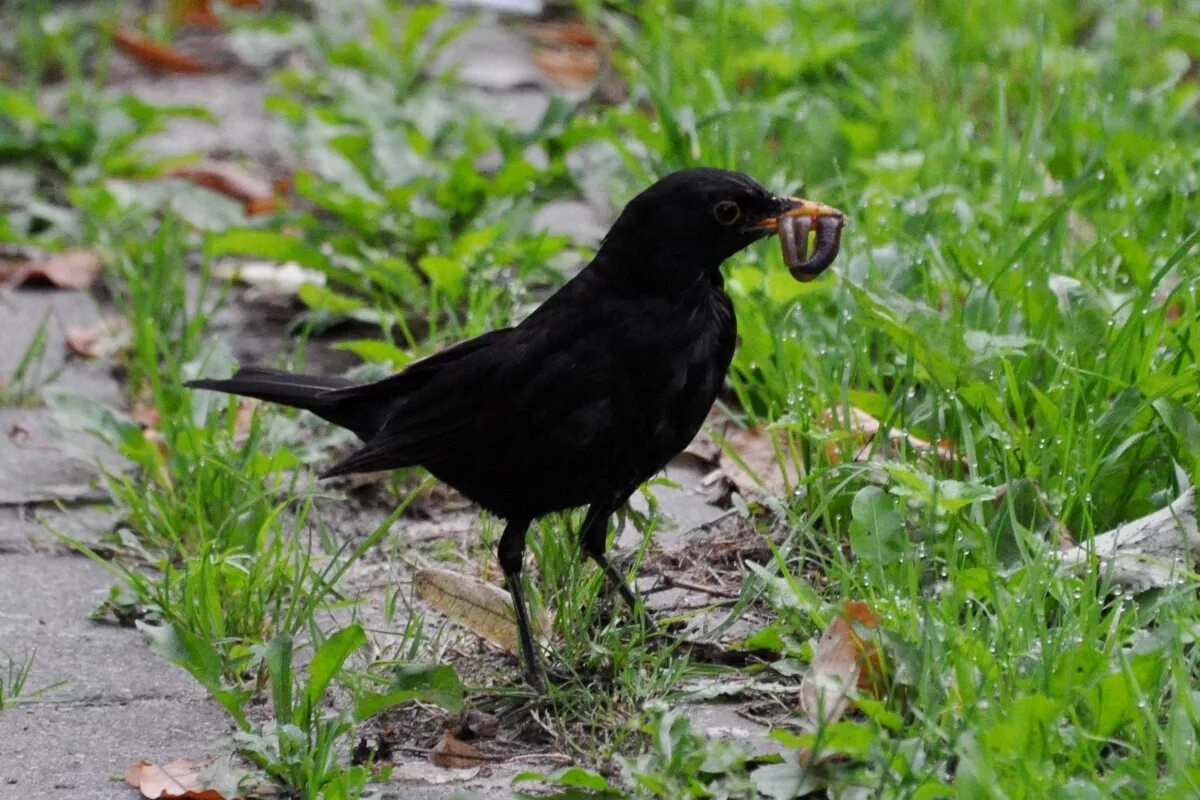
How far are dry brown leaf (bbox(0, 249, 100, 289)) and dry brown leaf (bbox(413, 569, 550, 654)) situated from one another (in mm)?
2480

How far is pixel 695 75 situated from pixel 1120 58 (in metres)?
1.55

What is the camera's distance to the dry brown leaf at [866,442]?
347 cm

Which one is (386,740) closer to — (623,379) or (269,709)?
(269,709)

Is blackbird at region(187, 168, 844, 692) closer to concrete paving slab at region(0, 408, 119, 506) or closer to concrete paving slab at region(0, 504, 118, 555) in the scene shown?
concrete paving slab at region(0, 504, 118, 555)

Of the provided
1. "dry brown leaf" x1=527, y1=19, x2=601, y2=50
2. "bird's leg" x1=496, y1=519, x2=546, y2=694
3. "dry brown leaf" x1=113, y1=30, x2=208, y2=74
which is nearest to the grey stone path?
"bird's leg" x1=496, y1=519, x2=546, y2=694

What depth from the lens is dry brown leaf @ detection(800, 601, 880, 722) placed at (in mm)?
2705

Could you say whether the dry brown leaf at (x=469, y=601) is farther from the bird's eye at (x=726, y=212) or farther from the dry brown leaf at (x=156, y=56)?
the dry brown leaf at (x=156, y=56)

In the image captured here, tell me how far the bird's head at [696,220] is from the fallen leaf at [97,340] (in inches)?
83.4

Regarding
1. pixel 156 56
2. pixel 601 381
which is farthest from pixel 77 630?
pixel 156 56

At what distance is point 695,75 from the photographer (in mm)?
5801

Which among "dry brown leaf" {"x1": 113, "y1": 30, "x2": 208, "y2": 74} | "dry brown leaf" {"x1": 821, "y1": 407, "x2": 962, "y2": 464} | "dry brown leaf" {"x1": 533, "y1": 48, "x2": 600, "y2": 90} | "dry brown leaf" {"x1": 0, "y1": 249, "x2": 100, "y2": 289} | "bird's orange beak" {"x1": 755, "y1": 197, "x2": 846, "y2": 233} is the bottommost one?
"dry brown leaf" {"x1": 0, "y1": 249, "x2": 100, "y2": 289}

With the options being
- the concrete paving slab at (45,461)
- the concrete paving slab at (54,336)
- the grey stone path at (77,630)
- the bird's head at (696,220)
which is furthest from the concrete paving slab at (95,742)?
the concrete paving slab at (54,336)

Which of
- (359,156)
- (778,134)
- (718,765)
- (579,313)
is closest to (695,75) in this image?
(778,134)

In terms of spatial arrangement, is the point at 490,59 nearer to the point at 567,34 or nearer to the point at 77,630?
the point at 567,34
